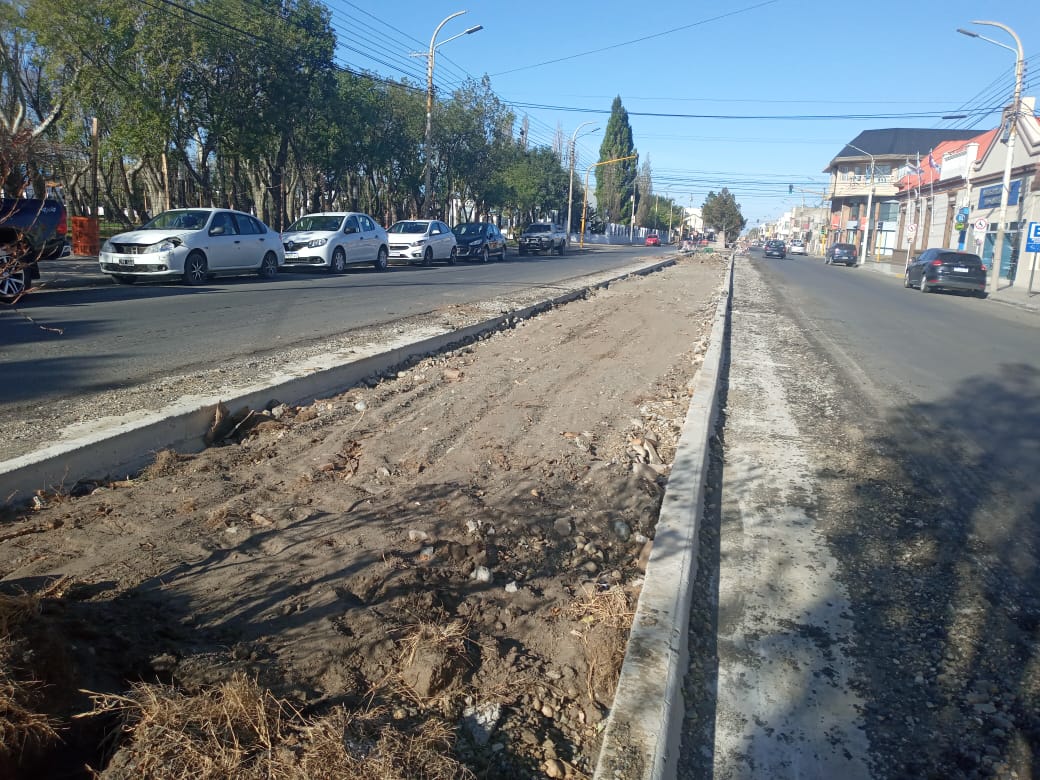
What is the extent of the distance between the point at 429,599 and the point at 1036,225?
28825 millimetres

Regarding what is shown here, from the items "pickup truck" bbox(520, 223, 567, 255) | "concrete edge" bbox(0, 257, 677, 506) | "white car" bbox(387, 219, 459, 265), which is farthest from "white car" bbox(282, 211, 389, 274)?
"pickup truck" bbox(520, 223, 567, 255)

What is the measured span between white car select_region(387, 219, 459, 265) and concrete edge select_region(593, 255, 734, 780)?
2313cm

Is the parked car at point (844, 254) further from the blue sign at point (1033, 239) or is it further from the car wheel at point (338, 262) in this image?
the car wheel at point (338, 262)

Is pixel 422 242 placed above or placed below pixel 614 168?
below

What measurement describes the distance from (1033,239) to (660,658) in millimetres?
28683

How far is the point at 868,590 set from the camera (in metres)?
3.98

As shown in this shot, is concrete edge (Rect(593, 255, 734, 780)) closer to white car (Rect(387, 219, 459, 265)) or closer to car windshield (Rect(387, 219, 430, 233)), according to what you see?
white car (Rect(387, 219, 459, 265))

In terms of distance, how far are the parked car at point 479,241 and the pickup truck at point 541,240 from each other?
7126mm

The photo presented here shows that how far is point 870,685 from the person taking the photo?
3.18 metres

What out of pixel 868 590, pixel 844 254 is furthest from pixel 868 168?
pixel 868 590

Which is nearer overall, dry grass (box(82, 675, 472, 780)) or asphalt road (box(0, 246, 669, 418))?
dry grass (box(82, 675, 472, 780))

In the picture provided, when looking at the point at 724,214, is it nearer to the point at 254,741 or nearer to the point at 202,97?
Result: the point at 202,97

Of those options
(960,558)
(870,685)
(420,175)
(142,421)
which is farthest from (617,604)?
(420,175)

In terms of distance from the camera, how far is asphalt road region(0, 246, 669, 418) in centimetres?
726
